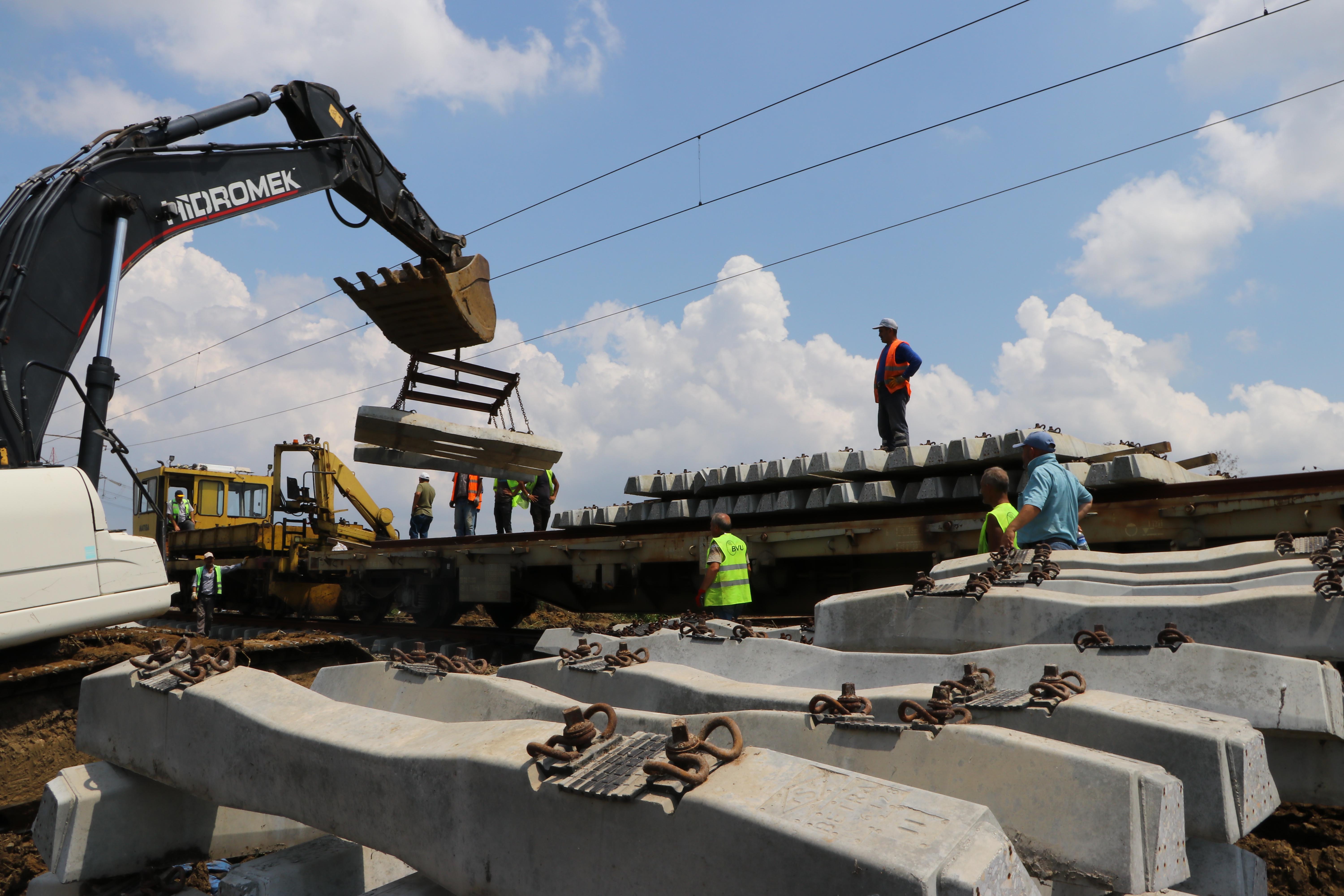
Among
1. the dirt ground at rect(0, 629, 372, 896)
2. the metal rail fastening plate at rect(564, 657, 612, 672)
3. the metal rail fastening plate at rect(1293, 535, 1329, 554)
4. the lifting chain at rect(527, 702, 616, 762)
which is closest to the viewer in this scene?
the lifting chain at rect(527, 702, 616, 762)

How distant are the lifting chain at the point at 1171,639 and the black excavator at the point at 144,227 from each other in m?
5.94

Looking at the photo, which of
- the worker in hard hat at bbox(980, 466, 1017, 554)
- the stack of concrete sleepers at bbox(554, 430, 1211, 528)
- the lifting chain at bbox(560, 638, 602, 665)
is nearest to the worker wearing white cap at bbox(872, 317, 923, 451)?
the stack of concrete sleepers at bbox(554, 430, 1211, 528)

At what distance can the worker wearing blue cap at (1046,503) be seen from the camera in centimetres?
551

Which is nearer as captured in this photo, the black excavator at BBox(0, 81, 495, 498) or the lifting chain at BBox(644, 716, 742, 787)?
the lifting chain at BBox(644, 716, 742, 787)

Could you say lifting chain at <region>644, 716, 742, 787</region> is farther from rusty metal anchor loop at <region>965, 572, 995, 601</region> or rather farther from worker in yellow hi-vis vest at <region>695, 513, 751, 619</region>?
worker in yellow hi-vis vest at <region>695, 513, 751, 619</region>

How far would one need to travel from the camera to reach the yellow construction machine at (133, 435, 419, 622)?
15.1 meters

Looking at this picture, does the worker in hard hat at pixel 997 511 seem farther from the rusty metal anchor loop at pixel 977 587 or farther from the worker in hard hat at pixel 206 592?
the worker in hard hat at pixel 206 592

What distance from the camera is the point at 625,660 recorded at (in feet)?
13.4

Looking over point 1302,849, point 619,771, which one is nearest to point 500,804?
point 619,771

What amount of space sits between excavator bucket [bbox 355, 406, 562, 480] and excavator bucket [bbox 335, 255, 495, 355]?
28.5 inches

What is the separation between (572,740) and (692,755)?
341 mm

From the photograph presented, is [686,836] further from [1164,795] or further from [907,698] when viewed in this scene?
[907,698]

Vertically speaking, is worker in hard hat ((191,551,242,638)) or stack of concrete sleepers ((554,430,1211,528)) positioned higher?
stack of concrete sleepers ((554,430,1211,528))

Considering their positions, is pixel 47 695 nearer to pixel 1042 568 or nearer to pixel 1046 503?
pixel 1042 568
